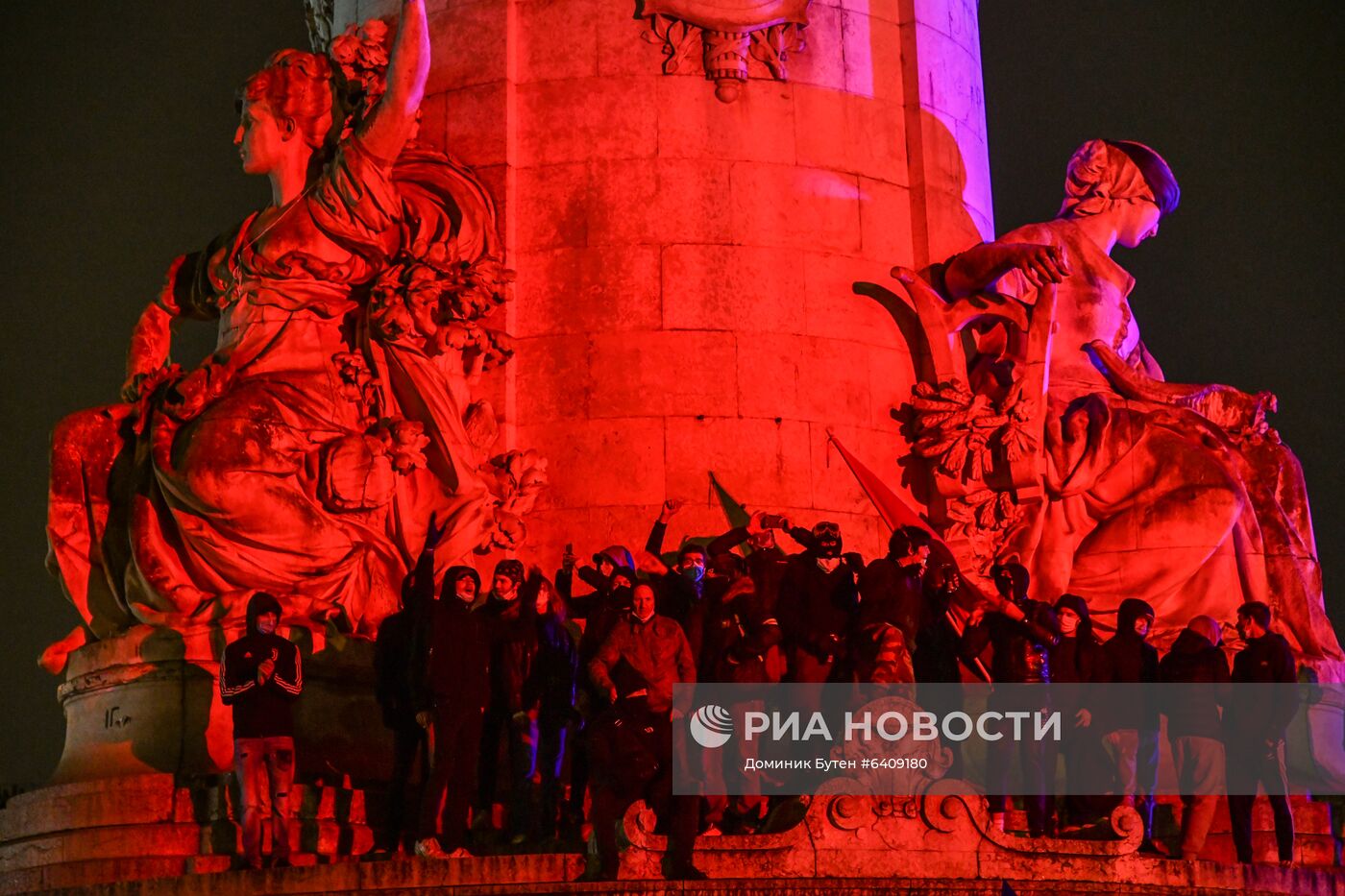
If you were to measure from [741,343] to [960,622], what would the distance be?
9.63 feet

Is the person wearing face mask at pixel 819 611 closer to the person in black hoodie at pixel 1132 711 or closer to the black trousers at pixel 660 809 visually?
the black trousers at pixel 660 809

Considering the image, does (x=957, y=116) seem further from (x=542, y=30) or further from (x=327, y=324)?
(x=327, y=324)

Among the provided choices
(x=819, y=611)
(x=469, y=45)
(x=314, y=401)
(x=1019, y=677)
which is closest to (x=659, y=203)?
(x=469, y=45)

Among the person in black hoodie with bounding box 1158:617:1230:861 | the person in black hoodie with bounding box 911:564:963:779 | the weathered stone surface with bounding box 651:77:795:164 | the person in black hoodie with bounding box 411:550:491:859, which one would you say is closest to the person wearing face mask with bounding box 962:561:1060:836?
the person in black hoodie with bounding box 911:564:963:779

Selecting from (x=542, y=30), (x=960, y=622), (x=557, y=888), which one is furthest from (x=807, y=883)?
(x=542, y=30)

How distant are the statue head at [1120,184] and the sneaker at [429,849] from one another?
944 centimetres

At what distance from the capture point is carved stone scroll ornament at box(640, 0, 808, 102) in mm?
20516

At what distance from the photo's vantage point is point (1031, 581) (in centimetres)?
1995

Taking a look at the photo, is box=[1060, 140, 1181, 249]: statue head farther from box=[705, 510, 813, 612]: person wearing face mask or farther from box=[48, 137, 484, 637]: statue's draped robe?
box=[48, 137, 484, 637]: statue's draped robe

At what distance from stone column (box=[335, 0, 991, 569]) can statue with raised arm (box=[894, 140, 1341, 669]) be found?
55 centimetres

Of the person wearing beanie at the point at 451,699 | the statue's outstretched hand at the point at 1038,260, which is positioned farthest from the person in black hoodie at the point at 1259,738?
the person wearing beanie at the point at 451,699

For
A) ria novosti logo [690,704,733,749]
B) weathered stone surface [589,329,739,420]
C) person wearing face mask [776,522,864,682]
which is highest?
weathered stone surface [589,329,739,420]

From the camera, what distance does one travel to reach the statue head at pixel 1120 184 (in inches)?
858

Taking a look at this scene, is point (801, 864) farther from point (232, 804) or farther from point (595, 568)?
point (232, 804)
